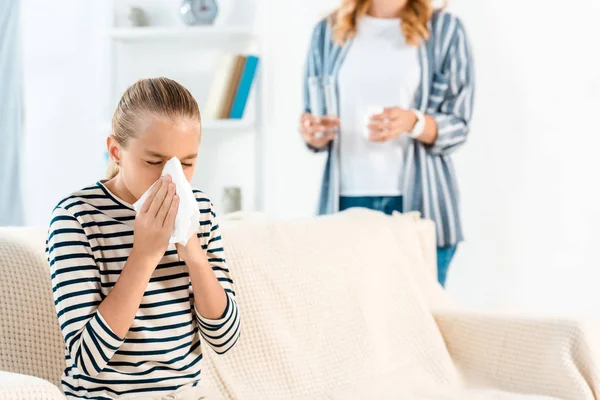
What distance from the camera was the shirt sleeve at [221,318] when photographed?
52.0 inches

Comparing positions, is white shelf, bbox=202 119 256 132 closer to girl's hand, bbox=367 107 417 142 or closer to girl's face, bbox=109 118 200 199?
girl's hand, bbox=367 107 417 142

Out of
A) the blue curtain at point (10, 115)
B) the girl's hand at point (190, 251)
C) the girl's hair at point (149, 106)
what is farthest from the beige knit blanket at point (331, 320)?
the blue curtain at point (10, 115)

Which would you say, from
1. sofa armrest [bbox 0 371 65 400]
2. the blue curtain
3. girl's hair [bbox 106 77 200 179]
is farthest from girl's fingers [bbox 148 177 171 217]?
the blue curtain

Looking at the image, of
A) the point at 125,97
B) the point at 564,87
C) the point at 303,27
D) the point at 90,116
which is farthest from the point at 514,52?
the point at 125,97

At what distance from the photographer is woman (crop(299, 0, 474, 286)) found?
2414 millimetres

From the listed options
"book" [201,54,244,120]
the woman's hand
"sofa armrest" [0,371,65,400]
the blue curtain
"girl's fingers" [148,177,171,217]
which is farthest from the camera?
"book" [201,54,244,120]

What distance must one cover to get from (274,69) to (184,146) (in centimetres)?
238

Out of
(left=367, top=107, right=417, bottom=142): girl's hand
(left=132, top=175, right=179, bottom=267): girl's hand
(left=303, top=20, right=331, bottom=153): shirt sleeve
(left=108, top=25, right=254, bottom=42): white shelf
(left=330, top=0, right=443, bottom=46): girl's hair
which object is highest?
(left=108, top=25, right=254, bottom=42): white shelf

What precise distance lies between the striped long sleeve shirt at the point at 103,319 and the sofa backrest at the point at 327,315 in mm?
394

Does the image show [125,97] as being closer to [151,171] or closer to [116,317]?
[151,171]

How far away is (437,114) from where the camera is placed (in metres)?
2.41

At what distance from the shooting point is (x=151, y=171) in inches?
48.5

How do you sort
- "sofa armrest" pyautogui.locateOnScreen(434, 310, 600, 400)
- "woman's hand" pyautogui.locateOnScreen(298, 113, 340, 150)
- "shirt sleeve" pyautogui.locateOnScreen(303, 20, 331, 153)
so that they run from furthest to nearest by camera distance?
1. "shirt sleeve" pyautogui.locateOnScreen(303, 20, 331, 153)
2. "woman's hand" pyautogui.locateOnScreen(298, 113, 340, 150)
3. "sofa armrest" pyautogui.locateOnScreen(434, 310, 600, 400)

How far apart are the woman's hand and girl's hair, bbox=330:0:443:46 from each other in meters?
0.25
